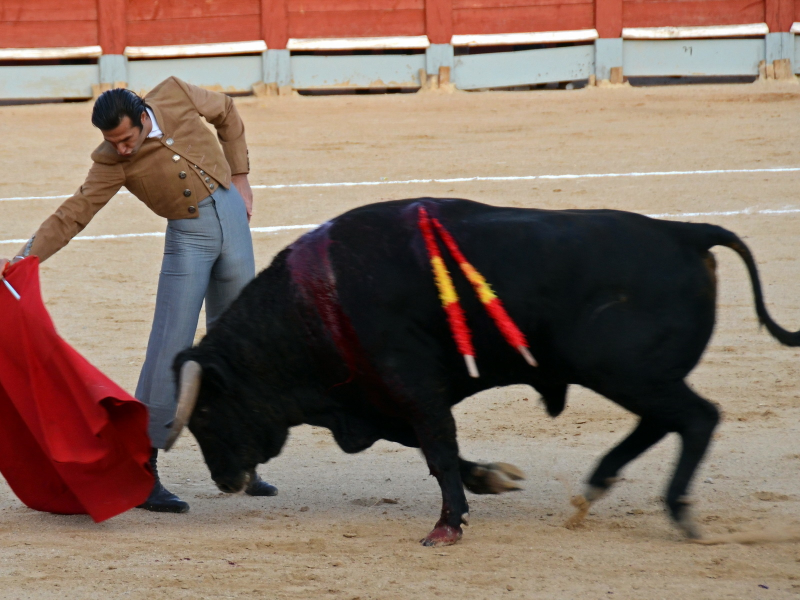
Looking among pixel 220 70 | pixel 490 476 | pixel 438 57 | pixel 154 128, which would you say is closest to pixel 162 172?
pixel 154 128

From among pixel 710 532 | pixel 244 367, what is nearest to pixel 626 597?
pixel 710 532

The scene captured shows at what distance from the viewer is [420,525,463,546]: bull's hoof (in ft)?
10.2

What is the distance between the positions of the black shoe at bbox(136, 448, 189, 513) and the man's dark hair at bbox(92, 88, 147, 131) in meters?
1.10

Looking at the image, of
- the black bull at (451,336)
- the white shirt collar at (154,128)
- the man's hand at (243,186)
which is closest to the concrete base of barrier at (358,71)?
the man's hand at (243,186)

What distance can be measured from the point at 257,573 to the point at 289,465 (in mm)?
1180

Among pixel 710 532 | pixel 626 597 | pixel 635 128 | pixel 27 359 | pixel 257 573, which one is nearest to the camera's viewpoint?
pixel 626 597

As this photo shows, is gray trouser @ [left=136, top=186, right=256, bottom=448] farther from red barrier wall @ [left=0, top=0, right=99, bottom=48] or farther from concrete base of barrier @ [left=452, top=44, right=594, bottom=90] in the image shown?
red barrier wall @ [left=0, top=0, right=99, bottom=48]

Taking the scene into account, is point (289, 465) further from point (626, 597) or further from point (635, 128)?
point (635, 128)

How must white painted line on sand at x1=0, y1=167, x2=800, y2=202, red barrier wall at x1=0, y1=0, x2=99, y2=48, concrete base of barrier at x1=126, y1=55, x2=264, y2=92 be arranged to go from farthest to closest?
concrete base of barrier at x1=126, y1=55, x2=264, y2=92 < red barrier wall at x1=0, y1=0, x2=99, y2=48 < white painted line on sand at x1=0, y1=167, x2=800, y2=202

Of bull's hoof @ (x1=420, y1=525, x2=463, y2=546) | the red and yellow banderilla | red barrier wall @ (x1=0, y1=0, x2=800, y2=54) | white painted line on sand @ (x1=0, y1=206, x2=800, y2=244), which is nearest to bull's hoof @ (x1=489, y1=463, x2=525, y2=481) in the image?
bull's hoof @ (x1=420, y1=525, x2=463, y2=546)

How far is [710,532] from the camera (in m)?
3.16

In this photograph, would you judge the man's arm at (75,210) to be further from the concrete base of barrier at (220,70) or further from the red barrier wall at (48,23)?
the red barrier wall at (48,23)

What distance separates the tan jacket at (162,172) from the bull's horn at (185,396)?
56 cm

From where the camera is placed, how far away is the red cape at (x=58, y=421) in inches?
132
